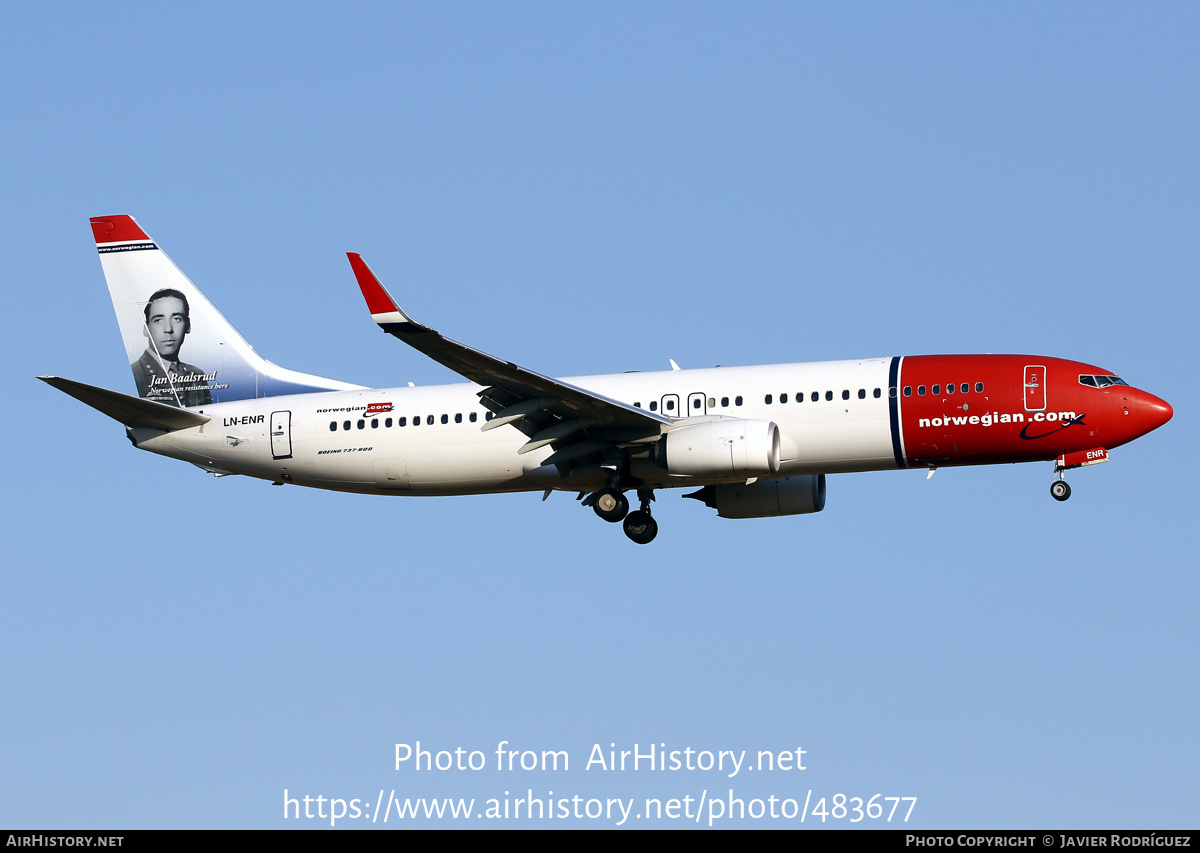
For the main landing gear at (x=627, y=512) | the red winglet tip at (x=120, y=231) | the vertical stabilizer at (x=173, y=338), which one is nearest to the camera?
the main landing gear at (x=627, y=512)

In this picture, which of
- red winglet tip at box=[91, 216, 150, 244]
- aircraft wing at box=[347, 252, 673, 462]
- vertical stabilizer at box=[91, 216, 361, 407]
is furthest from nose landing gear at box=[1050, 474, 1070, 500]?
red winglet tip at box=[91, 216, 150, 244]

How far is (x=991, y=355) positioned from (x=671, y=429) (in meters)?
8.32

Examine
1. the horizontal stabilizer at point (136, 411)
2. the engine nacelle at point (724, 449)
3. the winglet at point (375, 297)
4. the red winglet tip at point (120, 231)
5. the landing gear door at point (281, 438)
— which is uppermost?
the red winglet tip at point (120, 231)

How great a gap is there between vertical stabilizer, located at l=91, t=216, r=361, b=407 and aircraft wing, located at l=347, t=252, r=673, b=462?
7.28 m

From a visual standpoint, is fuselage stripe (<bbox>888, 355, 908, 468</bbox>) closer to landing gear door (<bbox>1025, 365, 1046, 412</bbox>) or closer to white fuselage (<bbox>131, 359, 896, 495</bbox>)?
white fuselage (<bbox>131, 359, 896, 495</bbox>)

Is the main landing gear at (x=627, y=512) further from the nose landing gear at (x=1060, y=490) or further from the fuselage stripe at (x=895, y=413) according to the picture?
the nose landing gear at (x=1060, y=490)

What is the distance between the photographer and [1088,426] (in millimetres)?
37531

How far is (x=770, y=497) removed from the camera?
138ft

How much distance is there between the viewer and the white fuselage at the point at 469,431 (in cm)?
3822

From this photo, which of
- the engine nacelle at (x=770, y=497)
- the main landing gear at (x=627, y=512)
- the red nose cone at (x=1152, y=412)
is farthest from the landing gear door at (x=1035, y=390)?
the main landing gear at (x=627, y=512)

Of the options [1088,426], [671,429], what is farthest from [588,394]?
[1088,426]

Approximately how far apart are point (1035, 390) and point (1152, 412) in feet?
9.38

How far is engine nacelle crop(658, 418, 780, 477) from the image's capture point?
37019mm

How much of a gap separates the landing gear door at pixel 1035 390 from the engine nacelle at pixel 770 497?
6495mm
